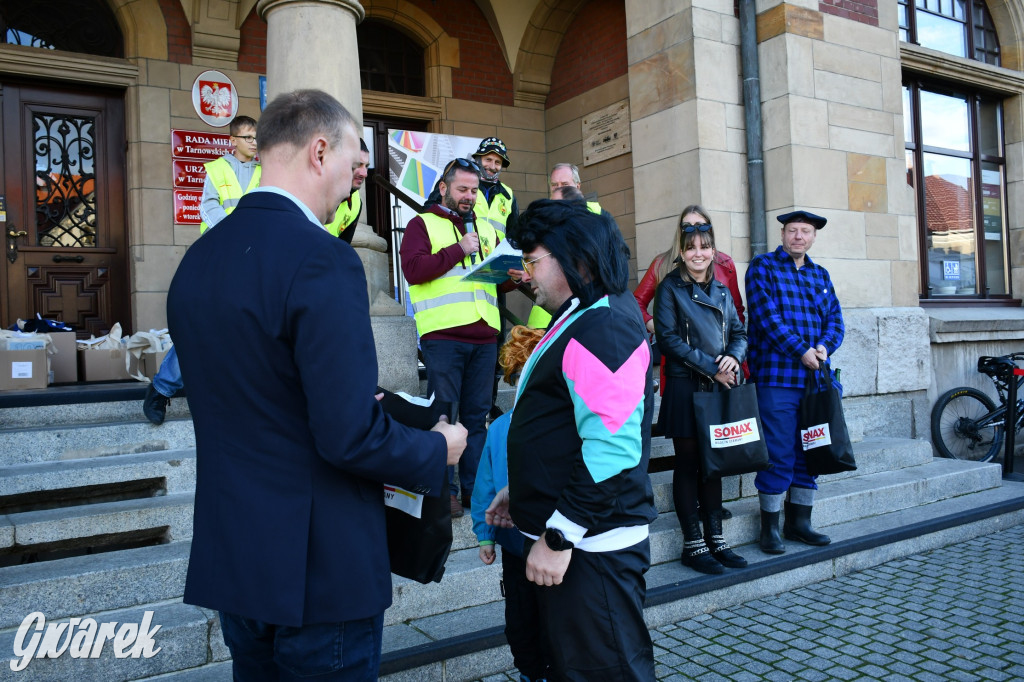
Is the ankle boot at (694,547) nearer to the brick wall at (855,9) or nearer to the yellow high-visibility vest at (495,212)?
the yellow high-visibility vest at (495,212)

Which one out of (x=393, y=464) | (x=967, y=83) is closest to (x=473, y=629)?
(x=393, y=464)

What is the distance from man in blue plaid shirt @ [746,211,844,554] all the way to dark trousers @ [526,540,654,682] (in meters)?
2.79

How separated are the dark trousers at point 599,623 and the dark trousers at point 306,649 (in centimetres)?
60

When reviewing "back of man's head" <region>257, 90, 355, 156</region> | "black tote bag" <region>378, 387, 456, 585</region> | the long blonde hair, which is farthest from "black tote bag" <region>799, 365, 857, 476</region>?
"back of man's head" <region>257, 90, 355, 156</region>

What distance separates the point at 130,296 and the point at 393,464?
695 cm

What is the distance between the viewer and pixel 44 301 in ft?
24.4

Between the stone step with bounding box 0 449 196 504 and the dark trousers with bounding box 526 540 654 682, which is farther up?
the stone step with bounding box 0 449 196 504

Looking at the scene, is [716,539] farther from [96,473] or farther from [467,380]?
[96,473]

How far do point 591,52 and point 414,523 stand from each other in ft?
27.8

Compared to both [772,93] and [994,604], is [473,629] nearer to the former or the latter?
[994,604]

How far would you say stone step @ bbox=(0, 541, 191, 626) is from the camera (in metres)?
3.15

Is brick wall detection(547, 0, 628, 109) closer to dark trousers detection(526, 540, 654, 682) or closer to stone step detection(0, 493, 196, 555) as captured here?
stone step detection(0, 493, 196, 555)

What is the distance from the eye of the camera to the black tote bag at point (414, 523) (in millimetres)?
1856

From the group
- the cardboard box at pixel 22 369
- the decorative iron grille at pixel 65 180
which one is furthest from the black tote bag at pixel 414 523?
the decorative iron grille at pixel 65 180
